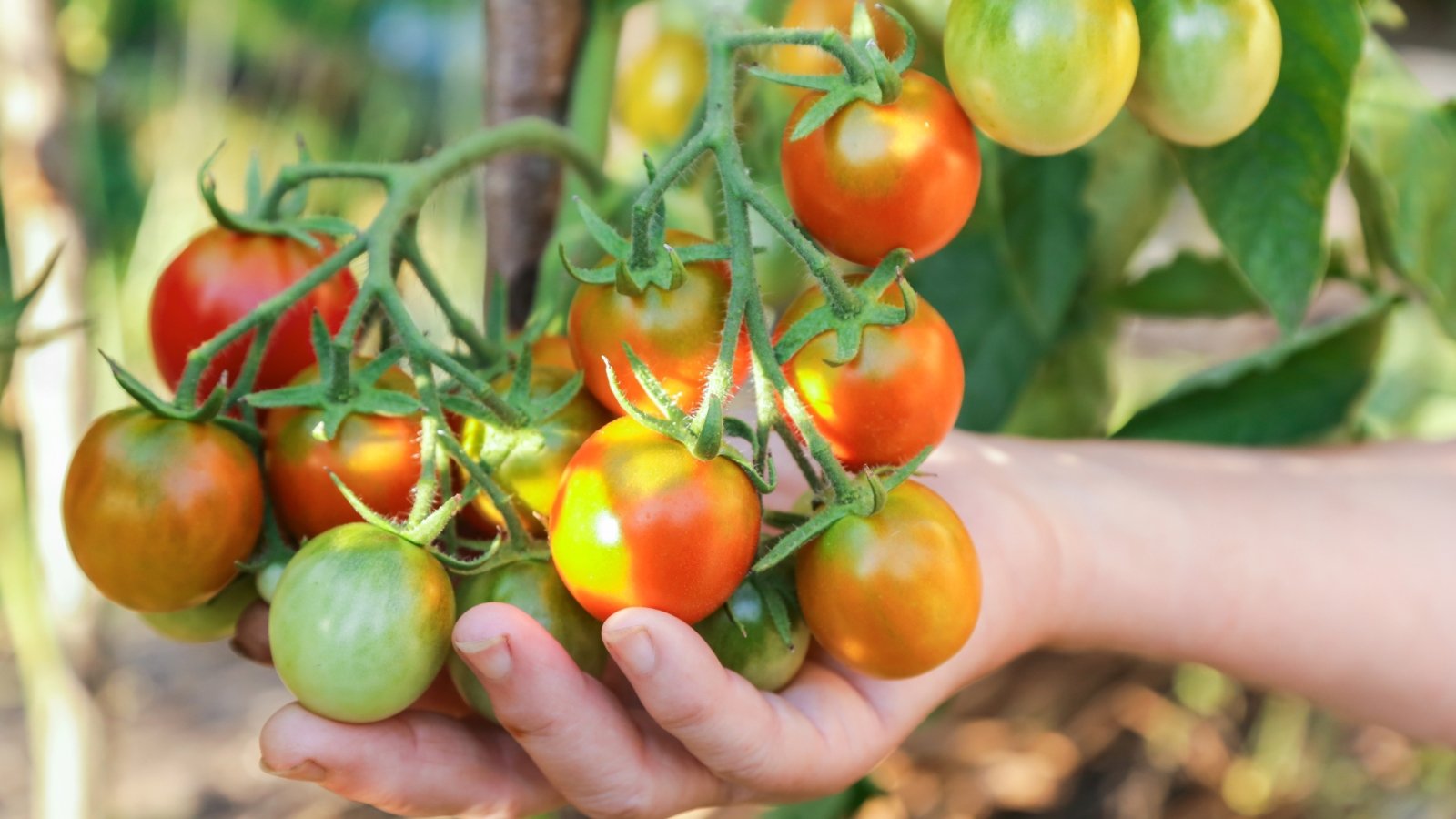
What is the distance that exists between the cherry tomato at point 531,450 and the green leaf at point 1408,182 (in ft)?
1.44

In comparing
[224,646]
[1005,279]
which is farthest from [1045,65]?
[224,646]

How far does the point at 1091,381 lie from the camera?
0.87 m

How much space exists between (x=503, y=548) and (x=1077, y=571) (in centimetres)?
39

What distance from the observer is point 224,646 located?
64.6 inches

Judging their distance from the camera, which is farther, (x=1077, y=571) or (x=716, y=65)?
(x=1077, y=571)

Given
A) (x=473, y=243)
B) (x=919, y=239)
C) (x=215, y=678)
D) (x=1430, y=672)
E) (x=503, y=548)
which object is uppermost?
(x=919, y=239)

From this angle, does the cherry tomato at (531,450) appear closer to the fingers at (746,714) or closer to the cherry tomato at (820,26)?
the fingers at (746,714)

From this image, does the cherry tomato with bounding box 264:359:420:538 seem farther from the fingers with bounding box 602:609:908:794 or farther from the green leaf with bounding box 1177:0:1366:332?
the green leaf with bounding box 1177:0:1366:332

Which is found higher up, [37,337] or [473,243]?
[37,337]

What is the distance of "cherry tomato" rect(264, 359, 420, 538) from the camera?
0.45 metres

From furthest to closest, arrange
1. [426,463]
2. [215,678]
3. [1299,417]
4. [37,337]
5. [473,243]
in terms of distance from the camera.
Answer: [473,243]
[215,678]
[1299,417]
[37,337]
[426,463]

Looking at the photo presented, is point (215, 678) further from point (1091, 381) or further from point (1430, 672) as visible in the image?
point (1430, 672)

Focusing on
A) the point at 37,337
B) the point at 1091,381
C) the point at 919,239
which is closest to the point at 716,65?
the point at 919,239

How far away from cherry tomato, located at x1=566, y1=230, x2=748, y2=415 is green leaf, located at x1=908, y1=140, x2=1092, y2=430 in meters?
0.30
